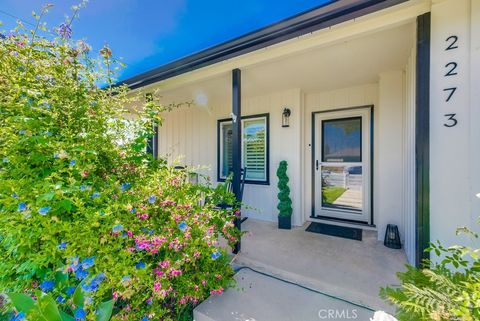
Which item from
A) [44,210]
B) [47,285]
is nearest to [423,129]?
[44,210]

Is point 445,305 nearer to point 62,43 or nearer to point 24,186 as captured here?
point 24,186

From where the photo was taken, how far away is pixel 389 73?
3.06 meters

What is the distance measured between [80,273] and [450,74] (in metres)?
2.92

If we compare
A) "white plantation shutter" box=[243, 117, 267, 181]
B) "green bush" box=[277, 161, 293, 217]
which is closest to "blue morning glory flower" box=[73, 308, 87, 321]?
"green bush" box=[277, 161, 293, 217]

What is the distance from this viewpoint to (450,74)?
167 centimetres

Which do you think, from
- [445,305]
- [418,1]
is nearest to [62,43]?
[418,1]

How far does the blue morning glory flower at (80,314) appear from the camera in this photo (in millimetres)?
1156

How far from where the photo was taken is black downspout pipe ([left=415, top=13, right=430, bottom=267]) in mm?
1729

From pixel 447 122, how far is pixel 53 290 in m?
2.99

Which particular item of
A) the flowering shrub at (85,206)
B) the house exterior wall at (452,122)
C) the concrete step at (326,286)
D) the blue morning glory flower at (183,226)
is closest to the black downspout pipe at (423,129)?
the house exterior wall at (452,122)

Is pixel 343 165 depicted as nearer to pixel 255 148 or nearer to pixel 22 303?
pixel 255 148

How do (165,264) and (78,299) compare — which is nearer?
(78,299)

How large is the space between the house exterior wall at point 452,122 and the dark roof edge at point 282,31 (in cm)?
47

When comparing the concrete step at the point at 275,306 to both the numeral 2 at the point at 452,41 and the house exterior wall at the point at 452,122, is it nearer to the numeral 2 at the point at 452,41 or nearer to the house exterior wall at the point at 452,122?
the house exterior wall at the point at 452,122
